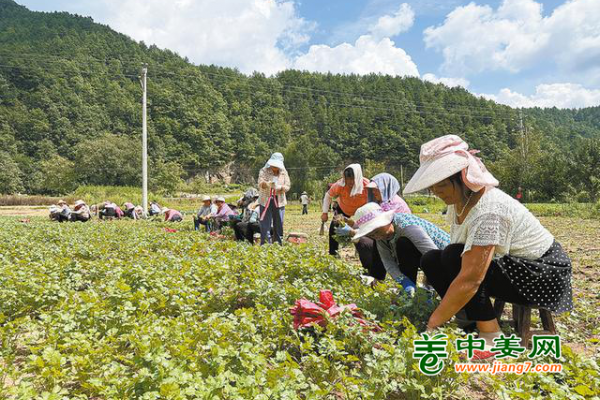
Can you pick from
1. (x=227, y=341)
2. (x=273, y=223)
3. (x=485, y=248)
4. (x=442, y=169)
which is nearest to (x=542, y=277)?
(x=485, y=248)

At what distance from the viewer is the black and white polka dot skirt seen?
245cm

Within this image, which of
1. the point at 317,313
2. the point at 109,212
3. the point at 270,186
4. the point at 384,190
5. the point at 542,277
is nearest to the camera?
the point at 542,277

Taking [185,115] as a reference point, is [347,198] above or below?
below

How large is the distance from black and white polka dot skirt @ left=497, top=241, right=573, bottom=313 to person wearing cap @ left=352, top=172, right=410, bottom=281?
162 centimetres

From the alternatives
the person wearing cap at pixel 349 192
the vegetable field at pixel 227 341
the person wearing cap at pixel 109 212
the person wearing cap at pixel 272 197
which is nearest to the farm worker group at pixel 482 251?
the vegetable field at pixel 227 341

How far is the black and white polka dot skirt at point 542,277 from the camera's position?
245cm

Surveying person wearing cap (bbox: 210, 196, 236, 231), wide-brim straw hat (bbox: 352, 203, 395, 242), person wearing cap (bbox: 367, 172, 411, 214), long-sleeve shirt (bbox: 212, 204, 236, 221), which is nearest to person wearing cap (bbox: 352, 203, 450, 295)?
wide-brim straw hat (bbox: 352, 203, 395, 242)

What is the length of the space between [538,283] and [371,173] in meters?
42.0

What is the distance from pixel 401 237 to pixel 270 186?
3.81m

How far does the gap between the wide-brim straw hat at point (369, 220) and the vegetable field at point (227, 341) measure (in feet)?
1.49

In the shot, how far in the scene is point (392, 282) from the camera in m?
4.04

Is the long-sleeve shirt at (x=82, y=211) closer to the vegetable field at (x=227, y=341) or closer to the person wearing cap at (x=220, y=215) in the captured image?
the person wearing cap at (x=220, y=215)

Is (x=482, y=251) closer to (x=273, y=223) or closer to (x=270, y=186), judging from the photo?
(x=270, y=186)

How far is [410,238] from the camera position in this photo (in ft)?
11.4
